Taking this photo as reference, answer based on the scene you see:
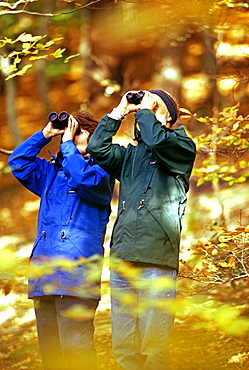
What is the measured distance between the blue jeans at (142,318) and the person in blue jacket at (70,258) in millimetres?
215

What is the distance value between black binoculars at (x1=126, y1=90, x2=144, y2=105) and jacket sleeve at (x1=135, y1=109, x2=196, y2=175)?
0.11m

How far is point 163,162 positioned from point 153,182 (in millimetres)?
100

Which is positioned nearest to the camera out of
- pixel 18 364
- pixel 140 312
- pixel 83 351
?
pixel 140 312

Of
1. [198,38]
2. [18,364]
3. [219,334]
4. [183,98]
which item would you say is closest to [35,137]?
[18,364]

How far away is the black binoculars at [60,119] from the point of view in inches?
106

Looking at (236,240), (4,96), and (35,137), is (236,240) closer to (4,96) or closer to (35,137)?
(35,137)

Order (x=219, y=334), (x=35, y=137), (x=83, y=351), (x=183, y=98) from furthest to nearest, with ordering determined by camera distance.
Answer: (x=183, y=98) < (x=219, y=334) < (x=35, y=137) < (x=83, y=351)

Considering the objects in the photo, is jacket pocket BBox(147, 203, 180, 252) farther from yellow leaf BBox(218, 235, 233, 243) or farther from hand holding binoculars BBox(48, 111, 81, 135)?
hand holding binoculars BBox(48, 111, 81, 135)

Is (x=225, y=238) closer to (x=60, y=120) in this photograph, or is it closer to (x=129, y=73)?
(x=60, y=120)

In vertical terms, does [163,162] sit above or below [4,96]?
above

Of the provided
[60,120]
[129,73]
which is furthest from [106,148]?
[129,73]

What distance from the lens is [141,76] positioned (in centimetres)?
725

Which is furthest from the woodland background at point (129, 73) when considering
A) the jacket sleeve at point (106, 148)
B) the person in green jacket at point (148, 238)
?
the person in green jacket at point (148, 238)

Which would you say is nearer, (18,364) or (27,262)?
(27,262)
